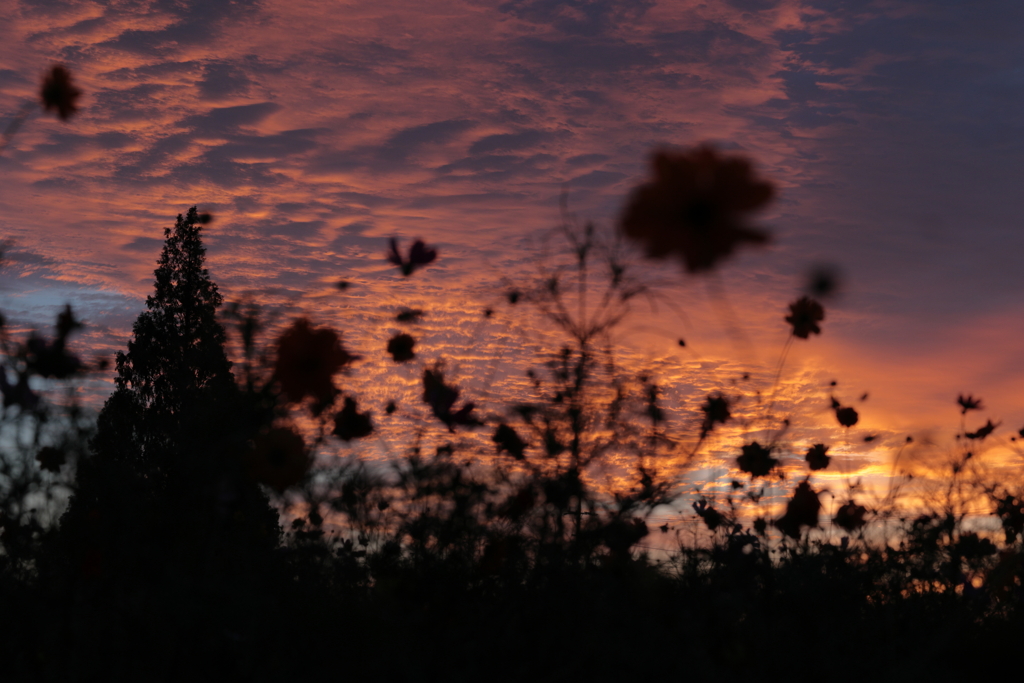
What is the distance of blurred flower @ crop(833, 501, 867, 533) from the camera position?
12.6 ft

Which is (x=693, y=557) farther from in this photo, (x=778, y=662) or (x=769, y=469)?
(x=778, y=662)

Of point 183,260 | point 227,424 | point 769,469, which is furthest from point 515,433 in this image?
point 183,260

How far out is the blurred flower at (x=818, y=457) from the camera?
4.29 m

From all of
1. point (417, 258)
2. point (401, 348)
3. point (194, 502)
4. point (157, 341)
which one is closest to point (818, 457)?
point (401, 348)

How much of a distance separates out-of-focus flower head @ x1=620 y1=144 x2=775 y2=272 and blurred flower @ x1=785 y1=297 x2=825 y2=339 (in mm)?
1841

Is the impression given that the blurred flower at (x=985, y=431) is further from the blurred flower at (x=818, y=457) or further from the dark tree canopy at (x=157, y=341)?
the dark tree canopy at (x=157, y=341)

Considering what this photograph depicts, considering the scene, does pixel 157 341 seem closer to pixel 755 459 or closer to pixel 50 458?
pixel 50 458

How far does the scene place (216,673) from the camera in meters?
2.02

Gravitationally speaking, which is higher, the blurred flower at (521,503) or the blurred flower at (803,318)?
the blurred flower at (803,318)

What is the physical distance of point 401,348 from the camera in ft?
10.3

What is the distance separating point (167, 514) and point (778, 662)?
2947mm

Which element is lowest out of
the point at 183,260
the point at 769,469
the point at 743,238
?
the point at 769,469

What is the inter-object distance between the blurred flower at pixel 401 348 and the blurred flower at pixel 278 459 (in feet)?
2.24

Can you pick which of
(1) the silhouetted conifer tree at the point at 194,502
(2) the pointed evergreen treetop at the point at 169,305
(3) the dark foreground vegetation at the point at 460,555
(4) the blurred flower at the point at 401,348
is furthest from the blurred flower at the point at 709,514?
(2) the pointed evergreen treetop at the point at 169,305
